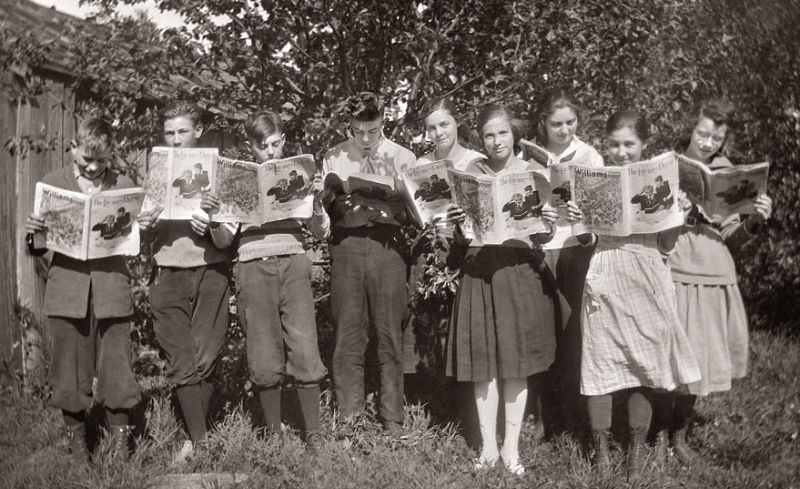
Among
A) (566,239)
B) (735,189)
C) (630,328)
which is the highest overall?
(735,189)

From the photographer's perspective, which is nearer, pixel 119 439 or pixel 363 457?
pixel 119 439

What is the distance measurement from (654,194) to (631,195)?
4.4 inches

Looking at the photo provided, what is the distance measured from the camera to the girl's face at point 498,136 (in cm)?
431

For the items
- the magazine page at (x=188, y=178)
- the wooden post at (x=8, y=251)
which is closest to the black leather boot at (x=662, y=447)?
the magazine page at (x=188, y=178)

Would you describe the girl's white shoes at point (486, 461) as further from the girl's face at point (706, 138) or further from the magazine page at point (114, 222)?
the magazine page at point (114, 222)

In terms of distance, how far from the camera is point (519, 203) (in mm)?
4102

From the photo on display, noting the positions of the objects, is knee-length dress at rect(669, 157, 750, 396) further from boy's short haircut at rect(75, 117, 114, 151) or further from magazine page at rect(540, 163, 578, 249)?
boy's short haircut at rect(75, 117, 114, 151)

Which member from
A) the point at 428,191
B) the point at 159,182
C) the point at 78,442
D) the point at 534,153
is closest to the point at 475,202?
the point at 428,191

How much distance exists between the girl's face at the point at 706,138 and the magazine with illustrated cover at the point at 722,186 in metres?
0.12

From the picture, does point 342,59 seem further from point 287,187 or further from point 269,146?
point 287,187

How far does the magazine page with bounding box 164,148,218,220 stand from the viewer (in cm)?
423

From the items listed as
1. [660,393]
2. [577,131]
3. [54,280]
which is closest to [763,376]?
[660,393]

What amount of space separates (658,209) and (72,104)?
4.18m

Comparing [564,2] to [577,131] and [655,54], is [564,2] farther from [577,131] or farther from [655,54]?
[655,54]
